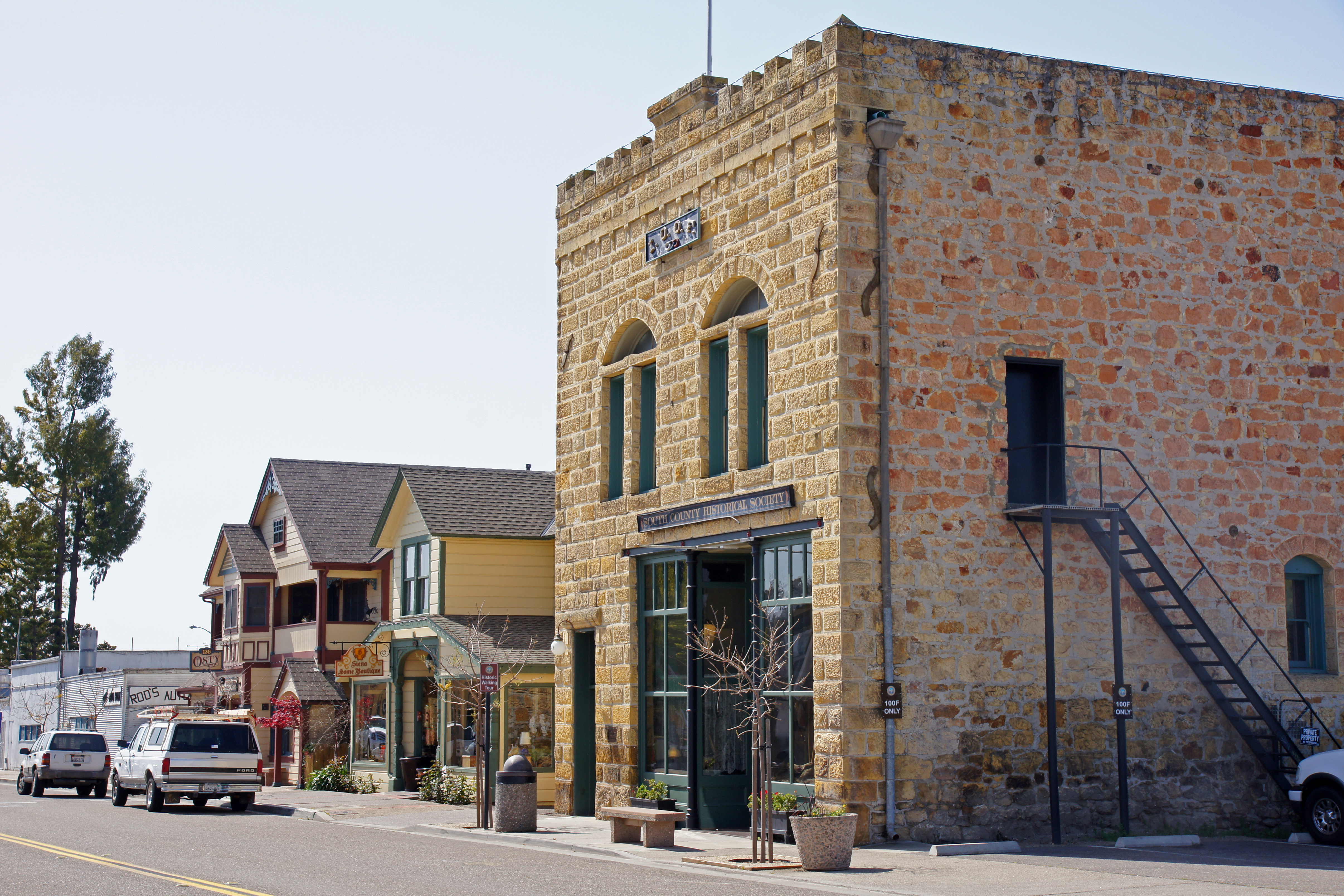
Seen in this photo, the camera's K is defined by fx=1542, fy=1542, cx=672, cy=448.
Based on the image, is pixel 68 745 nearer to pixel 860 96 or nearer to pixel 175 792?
pixel 175 792

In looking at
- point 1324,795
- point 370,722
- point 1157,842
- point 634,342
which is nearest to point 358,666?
point 370,722

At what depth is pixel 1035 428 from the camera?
64.4ft

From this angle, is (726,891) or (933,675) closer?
(726,891)

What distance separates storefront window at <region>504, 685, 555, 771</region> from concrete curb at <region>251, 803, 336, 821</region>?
3754 millimetres

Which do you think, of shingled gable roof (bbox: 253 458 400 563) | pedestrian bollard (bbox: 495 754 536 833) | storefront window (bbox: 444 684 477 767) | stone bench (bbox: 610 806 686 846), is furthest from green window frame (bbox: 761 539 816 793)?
shingled gable roof (bbox: 253 458 400 563)

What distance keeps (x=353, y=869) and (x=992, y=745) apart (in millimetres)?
7511

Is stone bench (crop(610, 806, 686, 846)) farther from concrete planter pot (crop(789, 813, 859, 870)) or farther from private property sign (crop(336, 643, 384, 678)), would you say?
private property sign (crop(336, 643, 384, 678))

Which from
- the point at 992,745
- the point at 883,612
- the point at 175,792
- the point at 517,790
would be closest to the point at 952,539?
the point at 883,612

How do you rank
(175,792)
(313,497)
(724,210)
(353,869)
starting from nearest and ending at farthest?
(353,869) → (724,210) → (175,792) → (313,497)

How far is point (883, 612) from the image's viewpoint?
1806cm

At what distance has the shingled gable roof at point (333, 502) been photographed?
39.6 m

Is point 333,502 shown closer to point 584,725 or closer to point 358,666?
point 358,666

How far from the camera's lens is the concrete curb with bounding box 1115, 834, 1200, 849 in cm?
1747

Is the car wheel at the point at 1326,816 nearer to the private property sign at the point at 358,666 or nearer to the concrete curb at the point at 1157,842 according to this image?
the concrete curb at the point at 1157,842
